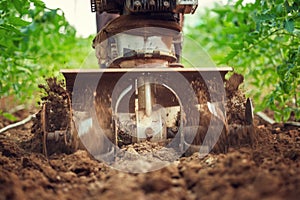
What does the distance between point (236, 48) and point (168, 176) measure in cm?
145

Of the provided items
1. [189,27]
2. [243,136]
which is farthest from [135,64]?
[189,27]

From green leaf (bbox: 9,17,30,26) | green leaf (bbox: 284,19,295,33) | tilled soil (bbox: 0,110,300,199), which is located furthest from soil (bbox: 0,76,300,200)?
green leaf (bbox: 9,17,30,26)

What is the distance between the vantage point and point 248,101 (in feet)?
5.98

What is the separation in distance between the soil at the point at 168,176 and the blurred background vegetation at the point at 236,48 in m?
0.60

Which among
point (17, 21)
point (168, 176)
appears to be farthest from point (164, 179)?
point (17, 21)

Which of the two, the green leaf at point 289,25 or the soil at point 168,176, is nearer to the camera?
the soil at point 168,176

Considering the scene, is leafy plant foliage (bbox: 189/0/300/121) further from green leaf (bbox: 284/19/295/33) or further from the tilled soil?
the tilled soil

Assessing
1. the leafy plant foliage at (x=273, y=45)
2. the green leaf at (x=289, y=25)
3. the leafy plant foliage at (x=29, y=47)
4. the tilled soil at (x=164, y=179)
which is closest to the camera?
the tilled soil at (x=164, y=179)

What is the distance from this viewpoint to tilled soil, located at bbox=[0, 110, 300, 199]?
0.96 meters

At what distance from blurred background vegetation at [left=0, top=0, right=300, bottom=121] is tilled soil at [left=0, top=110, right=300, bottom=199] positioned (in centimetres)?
74

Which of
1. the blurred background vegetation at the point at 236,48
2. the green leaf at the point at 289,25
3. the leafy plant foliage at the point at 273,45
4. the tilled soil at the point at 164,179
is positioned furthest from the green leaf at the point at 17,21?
the green leaf at the point at 289,25

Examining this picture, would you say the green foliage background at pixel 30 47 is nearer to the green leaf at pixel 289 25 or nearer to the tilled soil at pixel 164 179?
the tilled soil at pixel 164 179

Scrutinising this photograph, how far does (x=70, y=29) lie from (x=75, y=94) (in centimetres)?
211

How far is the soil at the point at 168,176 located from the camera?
0.97 metres
